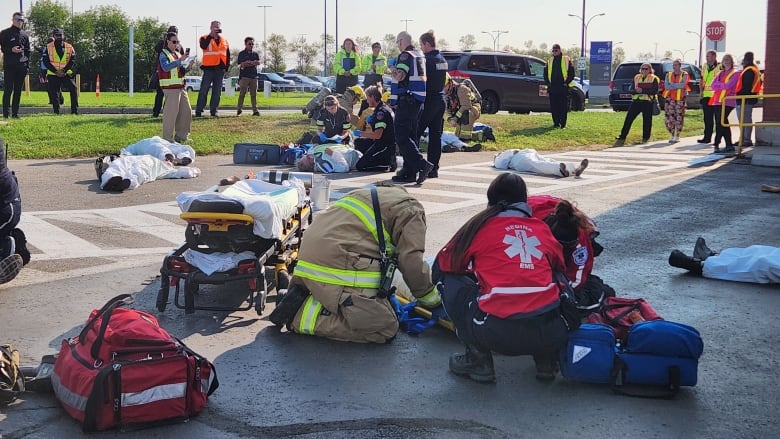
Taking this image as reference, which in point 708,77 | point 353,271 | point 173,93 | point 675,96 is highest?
point 708,77

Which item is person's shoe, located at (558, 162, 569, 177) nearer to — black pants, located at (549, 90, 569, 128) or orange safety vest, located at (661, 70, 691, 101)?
orange safety vest, located at (661, 70, 691, 101)

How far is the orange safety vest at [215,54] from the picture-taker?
20375 mm

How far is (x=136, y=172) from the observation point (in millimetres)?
12844

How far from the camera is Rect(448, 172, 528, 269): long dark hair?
5320 millimetres

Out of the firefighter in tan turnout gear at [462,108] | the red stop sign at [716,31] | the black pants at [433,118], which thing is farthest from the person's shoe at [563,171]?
the red stop sign at [716,31]

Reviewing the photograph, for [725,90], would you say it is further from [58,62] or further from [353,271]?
[353,271]

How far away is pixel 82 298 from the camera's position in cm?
705

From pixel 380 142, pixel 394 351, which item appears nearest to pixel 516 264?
pixel 394 351

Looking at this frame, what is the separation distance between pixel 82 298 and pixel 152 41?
187 feet

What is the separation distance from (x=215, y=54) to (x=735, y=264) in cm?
1480

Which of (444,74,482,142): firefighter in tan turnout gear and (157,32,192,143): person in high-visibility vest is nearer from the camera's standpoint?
(157,32,192,143): person in high-visibility vest

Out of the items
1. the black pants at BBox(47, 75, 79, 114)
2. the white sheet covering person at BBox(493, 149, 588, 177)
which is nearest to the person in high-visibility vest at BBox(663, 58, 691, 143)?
the white sheet covering person at BBox(493, 149, 588, 177)

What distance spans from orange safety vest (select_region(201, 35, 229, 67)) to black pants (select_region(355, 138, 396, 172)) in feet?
21.8

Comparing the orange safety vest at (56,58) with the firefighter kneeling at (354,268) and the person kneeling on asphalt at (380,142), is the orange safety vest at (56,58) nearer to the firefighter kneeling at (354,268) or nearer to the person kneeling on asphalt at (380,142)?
the person kneeling on asphalt at (380,142)
